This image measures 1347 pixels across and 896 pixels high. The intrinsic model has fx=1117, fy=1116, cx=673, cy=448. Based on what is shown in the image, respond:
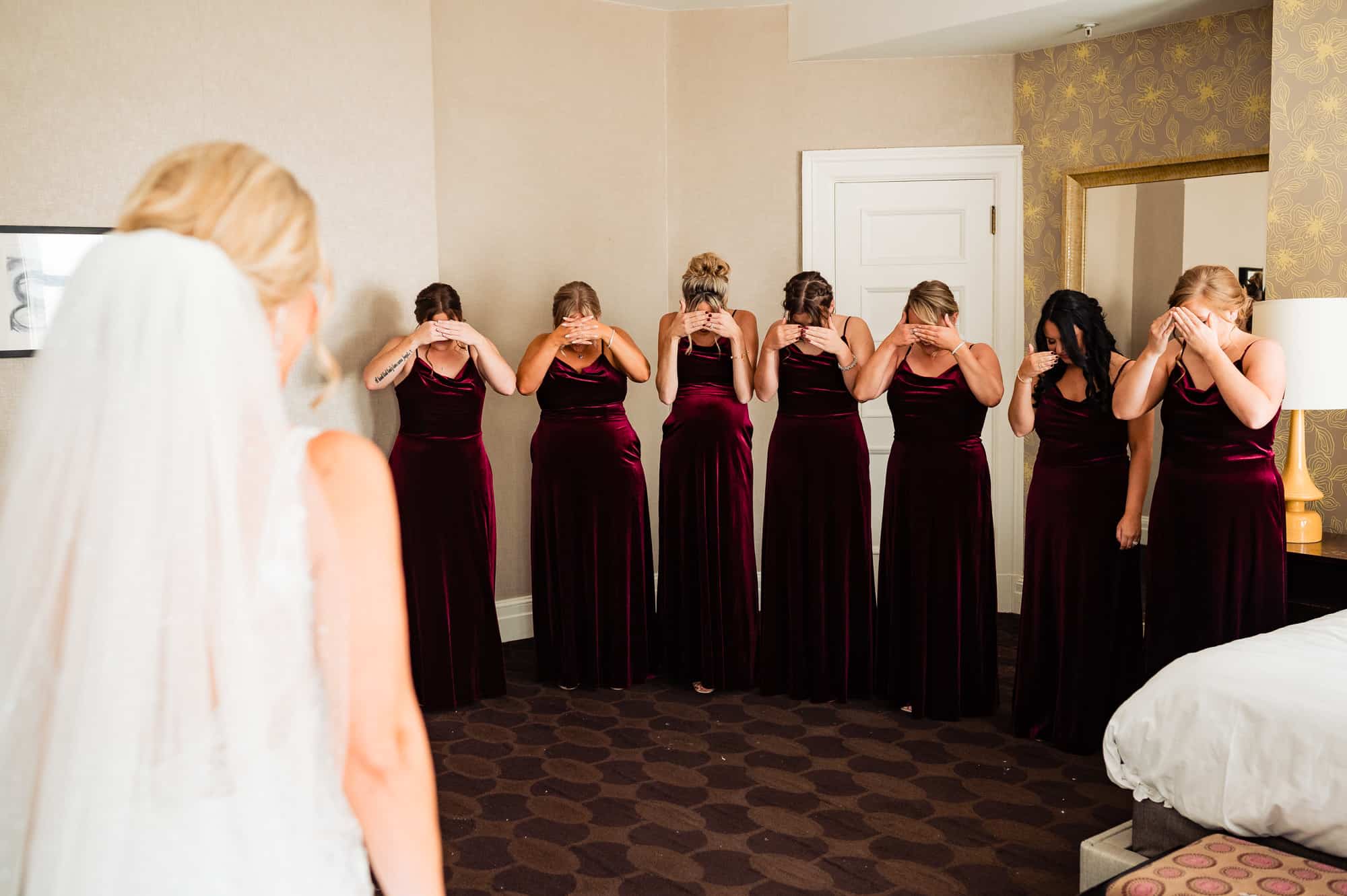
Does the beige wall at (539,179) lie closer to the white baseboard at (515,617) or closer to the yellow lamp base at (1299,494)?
the white baseboard at (515,617)

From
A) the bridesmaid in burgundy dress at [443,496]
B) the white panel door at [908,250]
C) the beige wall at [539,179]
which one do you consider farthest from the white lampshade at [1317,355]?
the beige wall at [539,179]

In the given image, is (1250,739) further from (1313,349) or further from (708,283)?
(708,283)

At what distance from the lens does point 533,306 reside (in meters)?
5.89

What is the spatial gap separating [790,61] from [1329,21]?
2.74 meters

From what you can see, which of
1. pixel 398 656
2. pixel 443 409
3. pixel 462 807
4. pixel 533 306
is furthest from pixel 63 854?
pixel 533 306

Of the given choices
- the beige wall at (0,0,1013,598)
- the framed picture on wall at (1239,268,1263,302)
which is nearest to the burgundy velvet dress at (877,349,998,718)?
the framed picture on wall at (1239,268,1263,302)

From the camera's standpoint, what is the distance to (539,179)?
5.88 metres

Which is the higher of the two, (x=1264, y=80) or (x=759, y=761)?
(x=1264, y=80)

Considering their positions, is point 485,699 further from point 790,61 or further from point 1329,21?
point 1329,21

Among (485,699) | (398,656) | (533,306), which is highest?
(533,306)

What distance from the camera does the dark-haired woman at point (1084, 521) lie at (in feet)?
13.0

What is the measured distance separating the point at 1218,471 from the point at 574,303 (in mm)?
2620

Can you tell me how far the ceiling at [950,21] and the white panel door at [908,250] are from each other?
701 mm

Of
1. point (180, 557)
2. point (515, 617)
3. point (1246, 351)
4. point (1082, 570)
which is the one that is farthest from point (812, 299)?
point (180, 557)
